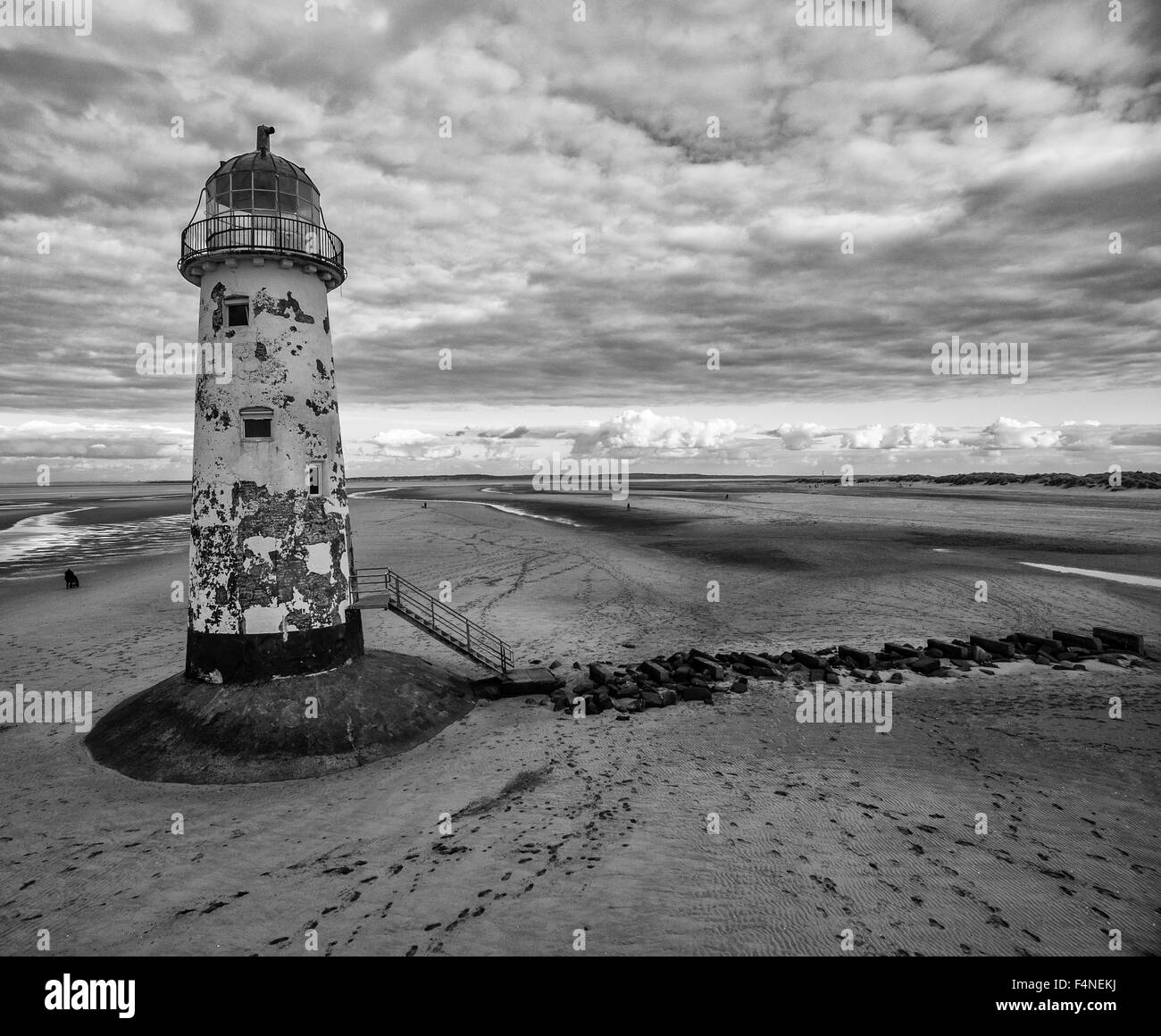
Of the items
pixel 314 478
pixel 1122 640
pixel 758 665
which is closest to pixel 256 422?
pixel 314 478

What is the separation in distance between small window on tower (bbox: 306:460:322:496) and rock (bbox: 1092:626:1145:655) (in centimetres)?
2192

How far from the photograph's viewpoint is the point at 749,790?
10.8m

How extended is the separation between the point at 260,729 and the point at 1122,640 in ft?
75.0

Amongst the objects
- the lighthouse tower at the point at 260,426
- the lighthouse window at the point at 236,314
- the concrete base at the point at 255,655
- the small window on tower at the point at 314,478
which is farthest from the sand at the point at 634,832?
the lighthouse window at the point at 236,314

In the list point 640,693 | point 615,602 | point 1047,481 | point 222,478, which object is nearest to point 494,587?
point 615,602

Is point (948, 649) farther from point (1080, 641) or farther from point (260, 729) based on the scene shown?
point (260, 729)

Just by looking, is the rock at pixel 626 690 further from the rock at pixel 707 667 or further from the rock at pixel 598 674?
the rock at pixel 707 667

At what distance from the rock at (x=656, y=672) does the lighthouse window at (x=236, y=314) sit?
472 inches

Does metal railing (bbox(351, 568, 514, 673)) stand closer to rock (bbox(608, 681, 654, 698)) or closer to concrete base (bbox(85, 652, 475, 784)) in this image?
concrete base (bbox(85, 652, 475, 784))

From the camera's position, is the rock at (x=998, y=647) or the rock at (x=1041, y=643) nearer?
the rock at (x=998, y=647)

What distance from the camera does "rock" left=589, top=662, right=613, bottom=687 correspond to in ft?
53.3

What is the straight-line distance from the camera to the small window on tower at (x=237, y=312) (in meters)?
12.0

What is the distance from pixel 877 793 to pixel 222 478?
12963 millimetres

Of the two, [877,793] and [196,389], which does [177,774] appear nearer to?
[196,389]
